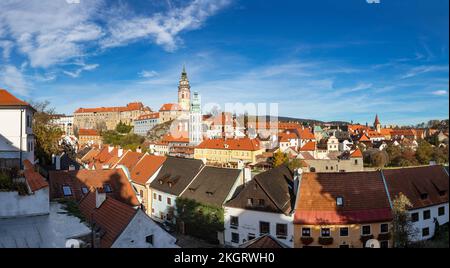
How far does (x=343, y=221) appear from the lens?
345 inches

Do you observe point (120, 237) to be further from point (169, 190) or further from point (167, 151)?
point (167, 151)

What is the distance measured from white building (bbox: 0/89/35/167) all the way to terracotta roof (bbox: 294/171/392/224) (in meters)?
7.92

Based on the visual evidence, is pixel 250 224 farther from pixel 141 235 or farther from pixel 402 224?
pixel 141 235

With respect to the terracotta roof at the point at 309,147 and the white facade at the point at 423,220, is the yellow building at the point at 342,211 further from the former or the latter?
the terracotta roof at the point at 309,147

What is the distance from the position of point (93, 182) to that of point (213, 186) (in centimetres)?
449

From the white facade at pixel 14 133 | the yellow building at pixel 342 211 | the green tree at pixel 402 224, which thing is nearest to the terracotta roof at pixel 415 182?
the yellow building at pixel 342 211

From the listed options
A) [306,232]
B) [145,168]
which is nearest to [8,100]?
[145,168]

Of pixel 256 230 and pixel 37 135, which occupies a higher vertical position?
pixel 37 135

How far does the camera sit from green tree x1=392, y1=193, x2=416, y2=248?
7270 millimetres

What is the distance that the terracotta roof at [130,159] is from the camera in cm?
1911

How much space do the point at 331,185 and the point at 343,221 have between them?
1.27 m

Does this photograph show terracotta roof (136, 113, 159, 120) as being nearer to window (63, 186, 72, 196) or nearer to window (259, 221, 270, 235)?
window (63, 186, 72, 196)
